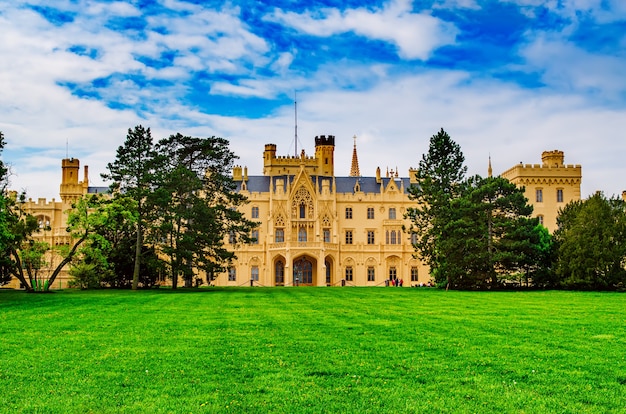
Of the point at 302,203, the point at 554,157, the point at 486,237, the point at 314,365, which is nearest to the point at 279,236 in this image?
the point at 302,203

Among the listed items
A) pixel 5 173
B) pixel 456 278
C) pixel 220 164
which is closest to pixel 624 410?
pixel 5 173

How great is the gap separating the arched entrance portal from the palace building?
115mm

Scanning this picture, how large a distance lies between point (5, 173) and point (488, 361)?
117 ft

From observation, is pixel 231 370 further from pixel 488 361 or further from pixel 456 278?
pixel 456 278

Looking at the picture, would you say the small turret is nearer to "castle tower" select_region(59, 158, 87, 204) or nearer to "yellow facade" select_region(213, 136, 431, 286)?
"yellow facade" select_region(213, 136, 431, 286)

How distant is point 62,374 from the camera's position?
13.1 metres

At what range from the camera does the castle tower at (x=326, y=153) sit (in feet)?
299

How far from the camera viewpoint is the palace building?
79.6m

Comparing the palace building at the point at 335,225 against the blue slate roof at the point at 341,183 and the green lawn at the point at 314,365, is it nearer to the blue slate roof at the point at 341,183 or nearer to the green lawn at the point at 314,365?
the blue slate roof at the point at 341,183

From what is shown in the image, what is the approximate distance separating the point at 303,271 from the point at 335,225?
675 cm

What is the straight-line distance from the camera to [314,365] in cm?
1388

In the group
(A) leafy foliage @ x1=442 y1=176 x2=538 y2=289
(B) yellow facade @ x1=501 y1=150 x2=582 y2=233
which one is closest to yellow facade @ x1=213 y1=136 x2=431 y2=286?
(B) yellow facade @ x1=501 y1=150 x2=582 y2=233

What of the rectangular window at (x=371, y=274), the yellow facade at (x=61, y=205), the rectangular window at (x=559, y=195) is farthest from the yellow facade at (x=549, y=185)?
the yellow facade at (x=61, y=205)

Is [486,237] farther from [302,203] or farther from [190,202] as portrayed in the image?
[302,203]
